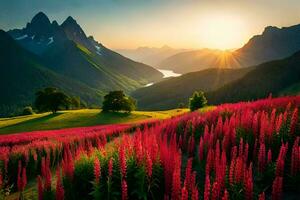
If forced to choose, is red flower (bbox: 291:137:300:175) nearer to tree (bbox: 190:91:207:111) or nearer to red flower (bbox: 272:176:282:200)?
red flower (bbox: 272:176:282:200)

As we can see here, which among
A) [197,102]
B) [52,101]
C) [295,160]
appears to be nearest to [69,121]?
[52,101]

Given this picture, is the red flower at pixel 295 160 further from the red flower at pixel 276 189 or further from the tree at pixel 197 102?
the tree at pixel 197 102

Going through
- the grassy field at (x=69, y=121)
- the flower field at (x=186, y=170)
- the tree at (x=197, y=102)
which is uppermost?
the tree at (x=197, y=102)

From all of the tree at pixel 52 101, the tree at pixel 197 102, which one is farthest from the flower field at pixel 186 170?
the tree at pixel 52 101

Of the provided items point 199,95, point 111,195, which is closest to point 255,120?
point 111,195

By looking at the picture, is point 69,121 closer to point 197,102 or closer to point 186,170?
point 197,102

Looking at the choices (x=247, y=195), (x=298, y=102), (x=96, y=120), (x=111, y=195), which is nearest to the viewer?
(x=247, y=195)

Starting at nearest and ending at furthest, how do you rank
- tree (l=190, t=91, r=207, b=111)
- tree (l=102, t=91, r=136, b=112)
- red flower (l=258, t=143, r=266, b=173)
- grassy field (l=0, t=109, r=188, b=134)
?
red flower (l=258, t=143, r=266, b=173) < tree (l=190, t=91, r=207, b=111) < grassy field (l=0, t=109, r=188, b=134) < tree (l=102, t=91, r=136, b=112)

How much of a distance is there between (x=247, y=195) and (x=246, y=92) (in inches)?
7547

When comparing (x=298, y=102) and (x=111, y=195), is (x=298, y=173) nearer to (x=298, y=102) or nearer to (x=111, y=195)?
(x=111, y=195)

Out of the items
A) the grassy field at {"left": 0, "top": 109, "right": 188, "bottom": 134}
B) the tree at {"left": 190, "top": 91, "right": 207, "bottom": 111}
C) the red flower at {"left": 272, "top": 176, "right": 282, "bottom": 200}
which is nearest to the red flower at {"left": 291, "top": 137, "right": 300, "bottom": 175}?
the red flower at {"left": 272, "top": 176, "right": 282, "bottom": 200}

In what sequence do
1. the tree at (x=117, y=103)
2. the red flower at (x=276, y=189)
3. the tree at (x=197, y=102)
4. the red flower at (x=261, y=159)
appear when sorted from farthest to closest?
the tree at (x=117, y=103) < the tree at (x=197, y=102) < the red flower at (x=261, y=159) < the red flower at (x=276, y=189)

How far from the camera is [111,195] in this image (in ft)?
24.1

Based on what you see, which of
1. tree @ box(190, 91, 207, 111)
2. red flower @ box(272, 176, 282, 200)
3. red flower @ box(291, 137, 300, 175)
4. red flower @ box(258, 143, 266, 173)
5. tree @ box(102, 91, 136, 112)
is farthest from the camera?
tree @ box(102, 91, 136, 112)
